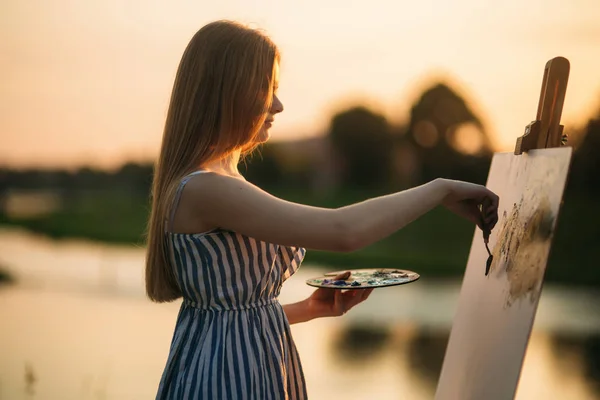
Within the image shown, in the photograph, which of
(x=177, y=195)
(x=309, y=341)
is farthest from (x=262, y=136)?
(x=309, y=341)

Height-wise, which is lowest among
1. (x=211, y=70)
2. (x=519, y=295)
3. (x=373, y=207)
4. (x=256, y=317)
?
(x=256, y=317)

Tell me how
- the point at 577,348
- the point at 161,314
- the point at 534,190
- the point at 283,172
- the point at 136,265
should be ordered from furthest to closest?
1. the point at 283,172
2. the point at 136,265
3. the point at 161,314
4. the point at 577,348
5. the point at 534,190

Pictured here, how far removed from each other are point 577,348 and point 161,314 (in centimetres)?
429

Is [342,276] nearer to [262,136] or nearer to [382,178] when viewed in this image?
[262,136]

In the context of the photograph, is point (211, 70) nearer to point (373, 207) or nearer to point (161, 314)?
point (373, 207)

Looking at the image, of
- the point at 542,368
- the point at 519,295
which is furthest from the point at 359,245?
the point at 542,368

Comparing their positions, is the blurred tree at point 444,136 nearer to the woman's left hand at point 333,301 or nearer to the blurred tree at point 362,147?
the blurred tree at point 362,147

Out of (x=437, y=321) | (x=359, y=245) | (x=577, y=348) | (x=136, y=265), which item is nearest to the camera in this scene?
(x=359, y=245)

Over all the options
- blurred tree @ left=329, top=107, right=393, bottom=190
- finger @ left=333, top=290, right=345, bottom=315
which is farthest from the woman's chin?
blurred tree @ left=329, top=107, right=393, bottom=190

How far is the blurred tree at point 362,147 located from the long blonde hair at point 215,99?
13507mm

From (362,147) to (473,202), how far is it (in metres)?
15.0

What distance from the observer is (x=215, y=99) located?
1.44 metres

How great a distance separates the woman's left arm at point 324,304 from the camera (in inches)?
69.3

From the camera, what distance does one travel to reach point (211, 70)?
4.75 feet
